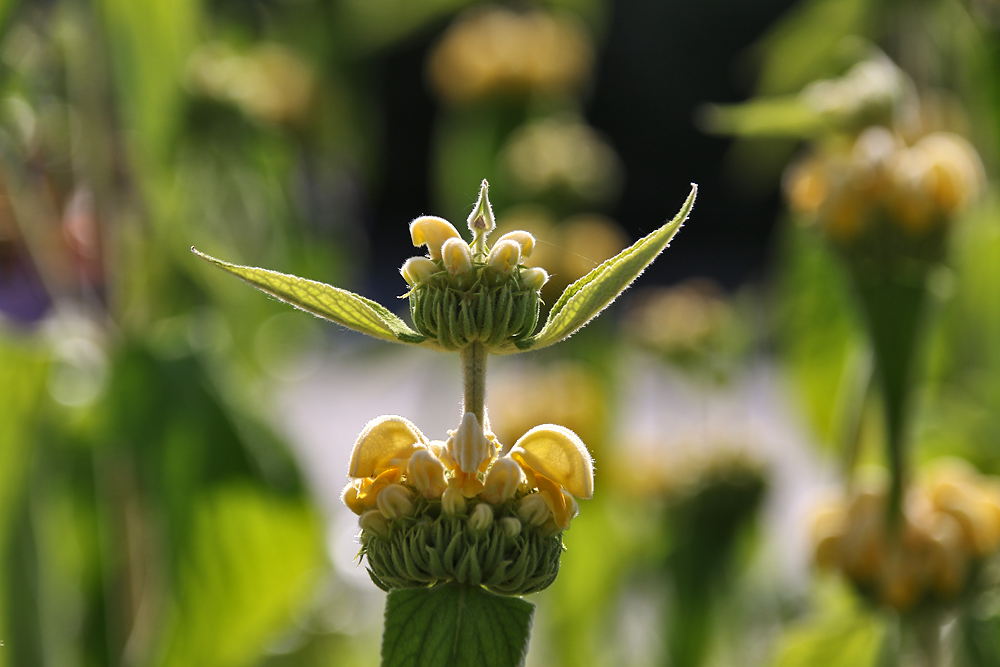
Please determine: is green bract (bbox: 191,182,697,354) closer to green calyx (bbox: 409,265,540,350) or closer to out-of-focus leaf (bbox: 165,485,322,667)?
green calyx (bbox: 409,265,540,350)

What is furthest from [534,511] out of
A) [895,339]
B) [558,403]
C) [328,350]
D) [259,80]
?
[328,350]

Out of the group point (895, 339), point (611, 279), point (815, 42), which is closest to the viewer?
point (611, 279)

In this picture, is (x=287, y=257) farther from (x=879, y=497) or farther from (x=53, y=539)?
(x=879, y=497)

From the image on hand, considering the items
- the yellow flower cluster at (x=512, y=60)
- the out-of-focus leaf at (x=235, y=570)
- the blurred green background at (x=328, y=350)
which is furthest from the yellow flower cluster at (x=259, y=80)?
the out-of-focus leaf at (x=235, y=570)

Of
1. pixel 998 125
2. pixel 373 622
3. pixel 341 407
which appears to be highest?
pixel 341 407

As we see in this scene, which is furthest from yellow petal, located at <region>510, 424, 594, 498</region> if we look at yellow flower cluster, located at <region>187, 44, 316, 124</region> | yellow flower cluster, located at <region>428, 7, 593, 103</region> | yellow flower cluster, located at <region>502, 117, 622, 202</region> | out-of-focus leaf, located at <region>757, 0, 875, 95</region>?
yellow flower cluster, located at <region>428, 7, 593, 103</region>

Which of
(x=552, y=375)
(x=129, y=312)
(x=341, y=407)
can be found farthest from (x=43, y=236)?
(x=341, y=407)

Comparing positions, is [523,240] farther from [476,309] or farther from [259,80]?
[259,80]
